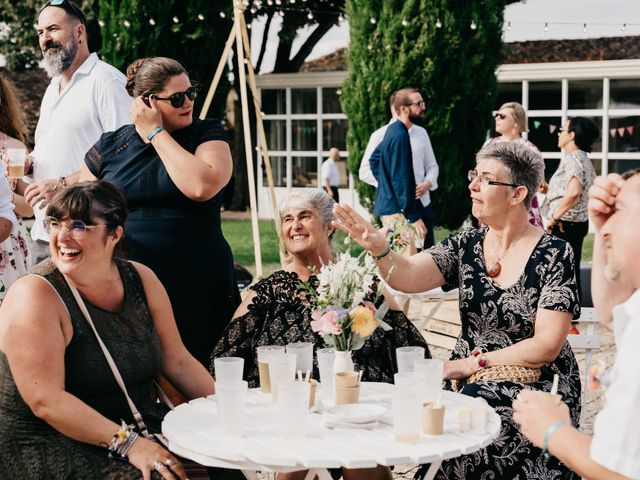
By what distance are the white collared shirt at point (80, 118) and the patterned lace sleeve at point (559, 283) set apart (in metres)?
2.21

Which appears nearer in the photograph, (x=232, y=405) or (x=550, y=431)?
(x=550, y=431)

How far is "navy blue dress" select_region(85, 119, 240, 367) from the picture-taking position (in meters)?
3.88

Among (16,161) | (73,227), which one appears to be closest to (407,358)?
(73,227)

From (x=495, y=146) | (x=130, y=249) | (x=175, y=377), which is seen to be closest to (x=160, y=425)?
(x=175, y=377)

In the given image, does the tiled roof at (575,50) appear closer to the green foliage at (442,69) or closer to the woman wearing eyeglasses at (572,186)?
the green foliage at (442,69)

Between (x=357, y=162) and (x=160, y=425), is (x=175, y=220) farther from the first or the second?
(x=357, y=162)

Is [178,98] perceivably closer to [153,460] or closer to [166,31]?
[153,460]

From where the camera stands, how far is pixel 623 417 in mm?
1867

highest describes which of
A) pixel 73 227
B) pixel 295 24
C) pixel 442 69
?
pixel 295 24

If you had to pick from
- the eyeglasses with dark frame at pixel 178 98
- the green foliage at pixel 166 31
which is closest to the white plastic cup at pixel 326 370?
the eyeglasses with dark frame at pixel 178 98

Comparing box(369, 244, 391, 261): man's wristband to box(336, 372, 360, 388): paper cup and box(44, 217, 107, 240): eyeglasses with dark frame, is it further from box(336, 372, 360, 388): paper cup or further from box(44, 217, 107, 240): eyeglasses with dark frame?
box(44, 217, 107, 240): eyeglasses with dark frame

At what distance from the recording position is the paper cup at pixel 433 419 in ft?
8.91

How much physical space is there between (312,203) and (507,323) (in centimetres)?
95

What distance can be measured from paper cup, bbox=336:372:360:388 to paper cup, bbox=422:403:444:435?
34cm
